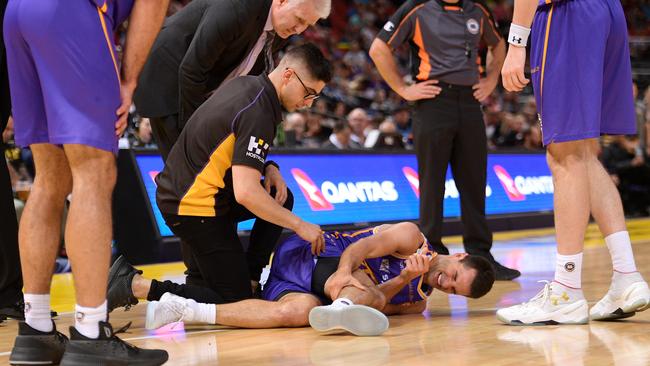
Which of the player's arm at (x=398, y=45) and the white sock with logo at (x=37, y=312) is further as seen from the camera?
the player's arm at (x=398, y=45)

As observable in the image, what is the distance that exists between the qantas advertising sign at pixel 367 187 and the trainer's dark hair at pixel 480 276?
151 inches

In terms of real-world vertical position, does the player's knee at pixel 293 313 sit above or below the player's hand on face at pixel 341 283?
below

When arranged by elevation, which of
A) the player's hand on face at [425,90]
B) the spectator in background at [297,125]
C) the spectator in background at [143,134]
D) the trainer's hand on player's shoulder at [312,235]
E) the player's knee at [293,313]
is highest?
the trainer's hand on player's shoulder at [312,235]

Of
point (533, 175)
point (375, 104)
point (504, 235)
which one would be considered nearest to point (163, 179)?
point (504, 235)

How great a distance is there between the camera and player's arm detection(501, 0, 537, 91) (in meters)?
4.01

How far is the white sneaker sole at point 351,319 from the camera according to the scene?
391 cm

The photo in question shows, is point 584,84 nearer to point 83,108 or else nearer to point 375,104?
point 83,108

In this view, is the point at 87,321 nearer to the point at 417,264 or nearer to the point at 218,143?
the point at 218,143

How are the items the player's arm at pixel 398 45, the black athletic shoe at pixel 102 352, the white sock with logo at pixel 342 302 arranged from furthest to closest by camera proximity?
1. the player's arm at pixel 398 45
2. the white sock with logo at pixel 342 302
3. the black athletic shoe at pixel 102 352

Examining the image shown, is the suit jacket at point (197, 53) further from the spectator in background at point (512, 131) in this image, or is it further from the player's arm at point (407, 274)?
the spectator in background at point (512, 131)

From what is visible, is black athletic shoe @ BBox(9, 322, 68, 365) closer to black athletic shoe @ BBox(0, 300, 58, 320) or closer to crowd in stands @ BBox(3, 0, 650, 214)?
black athletic shoe @ BBox(0, 300, 58, 320)

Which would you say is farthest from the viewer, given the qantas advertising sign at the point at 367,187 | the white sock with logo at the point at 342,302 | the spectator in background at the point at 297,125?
the spectator in background at the point at 297,125

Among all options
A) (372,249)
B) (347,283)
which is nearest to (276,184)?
(372,249)

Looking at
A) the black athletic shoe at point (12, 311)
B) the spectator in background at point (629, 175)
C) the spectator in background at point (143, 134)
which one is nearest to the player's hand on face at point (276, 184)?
the black athletic shoe at point (12, 311)
